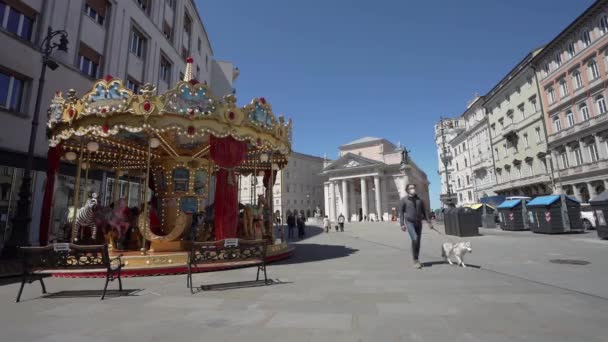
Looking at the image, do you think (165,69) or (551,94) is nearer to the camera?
(165,69)

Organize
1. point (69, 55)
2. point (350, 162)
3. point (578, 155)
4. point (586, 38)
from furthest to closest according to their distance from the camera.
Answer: point (350, 162), point (578, 155), point (586, 38), point (69, 55)

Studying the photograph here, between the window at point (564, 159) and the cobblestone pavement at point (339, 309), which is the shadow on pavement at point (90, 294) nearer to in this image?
the cobblestone pavement at point (339, 309)

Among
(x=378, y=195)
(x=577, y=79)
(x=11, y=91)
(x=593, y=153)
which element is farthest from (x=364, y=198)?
(x=11, y=91)

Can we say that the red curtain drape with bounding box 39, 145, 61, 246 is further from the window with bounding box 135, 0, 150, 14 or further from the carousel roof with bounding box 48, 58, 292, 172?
the window with bounding box 135, 0, 150, 14

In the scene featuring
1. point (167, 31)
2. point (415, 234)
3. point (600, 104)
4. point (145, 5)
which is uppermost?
point (145, 5)

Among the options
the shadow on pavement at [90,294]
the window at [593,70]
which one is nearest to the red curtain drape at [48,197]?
the shadow on pavement at [90,294]

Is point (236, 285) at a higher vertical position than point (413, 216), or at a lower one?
lower

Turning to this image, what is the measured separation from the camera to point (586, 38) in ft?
93.2

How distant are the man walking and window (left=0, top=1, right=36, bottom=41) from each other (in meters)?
17.9

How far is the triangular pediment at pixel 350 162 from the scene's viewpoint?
71.2m

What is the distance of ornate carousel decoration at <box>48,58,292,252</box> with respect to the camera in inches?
336

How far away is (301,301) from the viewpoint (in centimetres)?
479

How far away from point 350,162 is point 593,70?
49310 millimetres

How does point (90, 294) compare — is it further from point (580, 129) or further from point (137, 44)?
point (580, 129)
